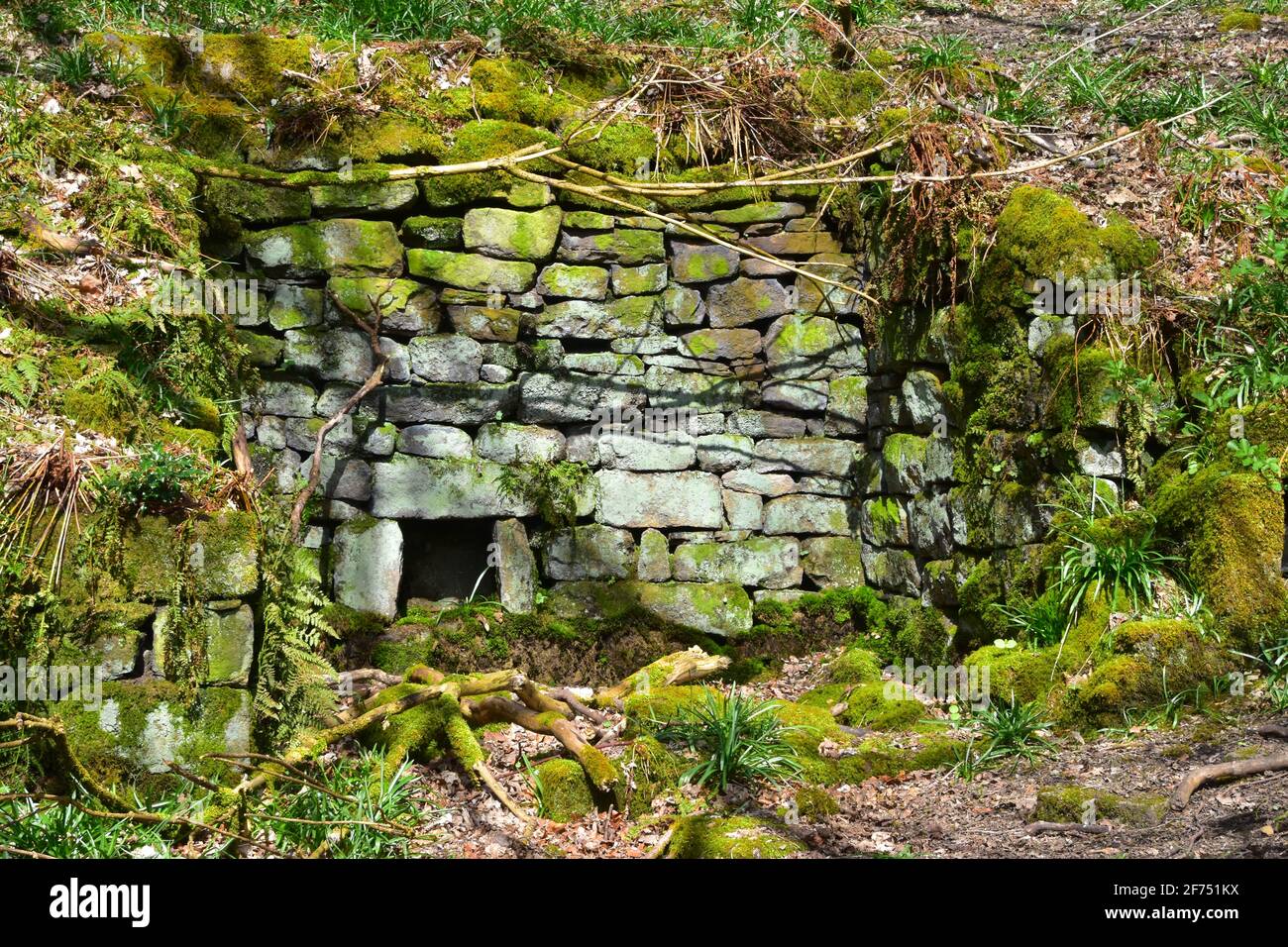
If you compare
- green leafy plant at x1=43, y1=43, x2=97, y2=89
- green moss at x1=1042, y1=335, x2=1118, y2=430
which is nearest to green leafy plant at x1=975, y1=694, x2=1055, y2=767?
green moss at x1=1042, y1=335, x2=1118, y2=430

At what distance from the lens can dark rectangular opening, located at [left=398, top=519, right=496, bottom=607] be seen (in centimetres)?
604

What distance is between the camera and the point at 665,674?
5297 mm

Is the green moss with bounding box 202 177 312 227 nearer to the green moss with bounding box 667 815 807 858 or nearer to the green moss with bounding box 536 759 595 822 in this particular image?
Result: the green moss with bounding box 536 759 595 822

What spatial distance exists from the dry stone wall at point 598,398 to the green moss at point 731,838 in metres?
2.32

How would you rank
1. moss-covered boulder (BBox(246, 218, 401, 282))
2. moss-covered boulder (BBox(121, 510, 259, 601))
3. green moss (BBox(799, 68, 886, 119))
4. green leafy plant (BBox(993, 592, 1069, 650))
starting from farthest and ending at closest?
green moss (BBox(799, 68, 886, 119)), moss-covered boulder (BBox(246, 218, 401, 282)), green leafy plant (BBox(993, 592, 1069, 650)), moss-covered boulder (BBox(121, 510, 259, 601))

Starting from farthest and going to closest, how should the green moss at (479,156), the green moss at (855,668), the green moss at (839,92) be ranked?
the green moss at (839,92)
the green moss at (479,156)
the green moss at (855,668)

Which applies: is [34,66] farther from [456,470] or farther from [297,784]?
[297,784]

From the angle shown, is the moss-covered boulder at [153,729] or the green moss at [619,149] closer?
the moss-covered boulder at [153,729]

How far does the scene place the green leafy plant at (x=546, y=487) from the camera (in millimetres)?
5902

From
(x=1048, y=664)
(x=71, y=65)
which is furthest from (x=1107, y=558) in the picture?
(x=71, y=65)

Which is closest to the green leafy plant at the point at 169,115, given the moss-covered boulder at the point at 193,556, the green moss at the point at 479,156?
the green moss at the point at 479,156

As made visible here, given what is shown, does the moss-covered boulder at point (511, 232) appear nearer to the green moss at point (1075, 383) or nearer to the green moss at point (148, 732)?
the green moss at point (1075, 383)

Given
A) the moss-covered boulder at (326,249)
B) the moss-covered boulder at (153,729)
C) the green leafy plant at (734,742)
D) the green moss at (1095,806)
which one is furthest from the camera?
the moss-covered boulder at (326,249)

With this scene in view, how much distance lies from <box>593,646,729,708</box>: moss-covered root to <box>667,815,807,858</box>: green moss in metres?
1.41
